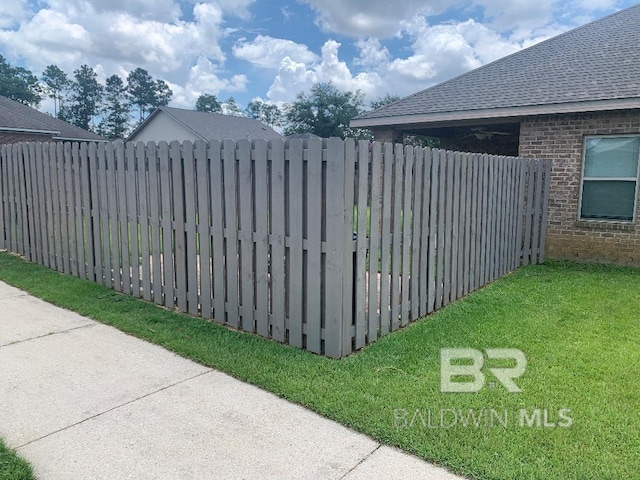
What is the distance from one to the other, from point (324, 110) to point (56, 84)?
151 feet

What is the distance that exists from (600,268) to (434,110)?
446 centimetres

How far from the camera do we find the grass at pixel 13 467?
7.45 ft

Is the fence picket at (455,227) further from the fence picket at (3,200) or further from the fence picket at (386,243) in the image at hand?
the fence picket at (3,200)

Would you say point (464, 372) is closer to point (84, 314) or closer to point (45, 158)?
point (84, 314)

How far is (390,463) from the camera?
2.45 meters

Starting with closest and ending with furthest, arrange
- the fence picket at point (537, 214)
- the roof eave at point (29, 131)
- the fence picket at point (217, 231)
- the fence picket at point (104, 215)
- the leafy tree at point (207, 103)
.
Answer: the fence picket at point (217, 231)
the fence picket at point (104, 215)
the fence picket at point (537, 214)
the roof eave at point (29, 131)
the leafy tree at point (207, 103)

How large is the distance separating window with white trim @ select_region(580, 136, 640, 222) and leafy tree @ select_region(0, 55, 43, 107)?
6470 centimetres

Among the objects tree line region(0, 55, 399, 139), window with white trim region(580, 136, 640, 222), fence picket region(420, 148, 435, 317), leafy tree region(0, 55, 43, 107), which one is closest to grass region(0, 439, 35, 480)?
fence picket region(420, 148, 435, 317)

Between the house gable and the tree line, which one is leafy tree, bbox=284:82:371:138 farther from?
the house gable

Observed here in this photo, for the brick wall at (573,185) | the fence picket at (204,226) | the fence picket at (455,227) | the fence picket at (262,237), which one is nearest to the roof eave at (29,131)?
the fence picket at (204,226)

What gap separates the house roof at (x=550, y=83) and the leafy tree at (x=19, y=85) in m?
61.0

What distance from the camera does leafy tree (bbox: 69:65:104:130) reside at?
2608 inches

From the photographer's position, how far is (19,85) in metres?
56.8

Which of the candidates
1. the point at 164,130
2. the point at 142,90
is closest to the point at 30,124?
the point at 164,130
